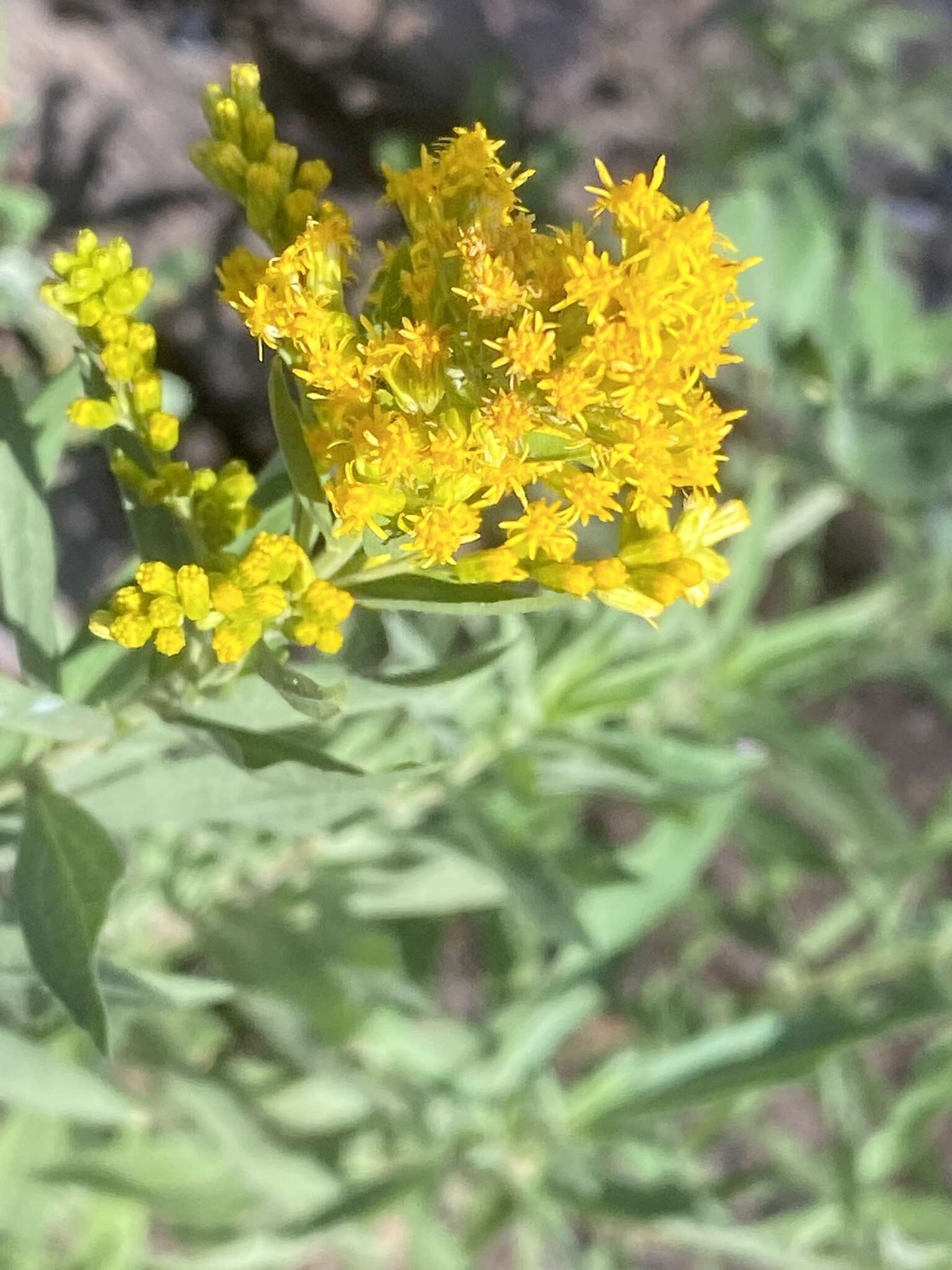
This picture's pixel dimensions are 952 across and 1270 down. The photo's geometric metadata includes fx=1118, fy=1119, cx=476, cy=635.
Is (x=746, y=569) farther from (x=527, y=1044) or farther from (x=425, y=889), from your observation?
(x=527, y=1044)

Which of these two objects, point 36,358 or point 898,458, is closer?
point 898,458

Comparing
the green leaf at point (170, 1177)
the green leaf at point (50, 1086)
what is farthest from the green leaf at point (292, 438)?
the green leaf at point (170, 1177)

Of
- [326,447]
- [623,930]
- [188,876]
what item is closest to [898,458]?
[623,930]

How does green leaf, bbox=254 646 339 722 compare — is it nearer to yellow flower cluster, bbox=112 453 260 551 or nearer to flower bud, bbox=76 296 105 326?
yellow flower cluster, bbox=112 453 260 551

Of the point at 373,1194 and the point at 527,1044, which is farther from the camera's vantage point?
the point at 527,1044

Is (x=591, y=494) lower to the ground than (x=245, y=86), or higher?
lower

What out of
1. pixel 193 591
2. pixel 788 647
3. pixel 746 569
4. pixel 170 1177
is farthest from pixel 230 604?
pixel 170 1177

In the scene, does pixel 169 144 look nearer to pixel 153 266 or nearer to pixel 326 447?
pixel 153 266
